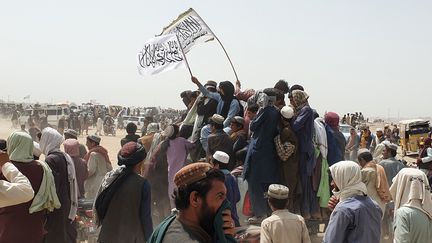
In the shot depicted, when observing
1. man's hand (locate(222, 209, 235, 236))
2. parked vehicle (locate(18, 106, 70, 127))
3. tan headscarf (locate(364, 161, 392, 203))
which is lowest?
parked vehicle (locate(18, 106, 70, 127))

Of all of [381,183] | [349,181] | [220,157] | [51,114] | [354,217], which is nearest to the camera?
[354,217]

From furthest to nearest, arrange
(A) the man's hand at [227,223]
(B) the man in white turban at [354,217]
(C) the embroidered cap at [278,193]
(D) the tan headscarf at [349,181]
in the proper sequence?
(C) the embroidered cap at [278,193] < (D) the tan headscarf at [349,181] < (B) the man in white turban at [354,217] < (A) the man's hand at [227,223]

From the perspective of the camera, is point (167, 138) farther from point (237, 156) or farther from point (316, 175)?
point (316, 175)

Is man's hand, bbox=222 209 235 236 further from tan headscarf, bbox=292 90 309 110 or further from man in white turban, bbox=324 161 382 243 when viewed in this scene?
tan headscarf, bbox=292 90 309 110

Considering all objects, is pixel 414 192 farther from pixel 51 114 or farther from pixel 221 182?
pixel 51 114

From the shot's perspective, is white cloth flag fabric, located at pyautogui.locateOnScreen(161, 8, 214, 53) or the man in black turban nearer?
the man in black turban

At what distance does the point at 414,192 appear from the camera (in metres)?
4.43

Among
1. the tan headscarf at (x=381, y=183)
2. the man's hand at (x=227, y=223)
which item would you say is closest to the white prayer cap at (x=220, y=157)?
the tan headscarf at (x=381, y=183)

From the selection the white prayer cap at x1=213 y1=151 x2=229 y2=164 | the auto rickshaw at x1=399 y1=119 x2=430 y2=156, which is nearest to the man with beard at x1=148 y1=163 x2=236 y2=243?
the white prayer cap at x1=213 y1=151 x2=229 y2=164

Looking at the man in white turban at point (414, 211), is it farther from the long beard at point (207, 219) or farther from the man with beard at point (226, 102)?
the man with beard at point (226, 102)

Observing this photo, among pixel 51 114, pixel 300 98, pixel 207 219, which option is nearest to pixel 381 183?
pixel 300 98

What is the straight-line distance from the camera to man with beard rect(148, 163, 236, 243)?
230 centimetres

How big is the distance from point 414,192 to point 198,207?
2744 millimetres

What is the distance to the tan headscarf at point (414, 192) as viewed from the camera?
4438 mm
